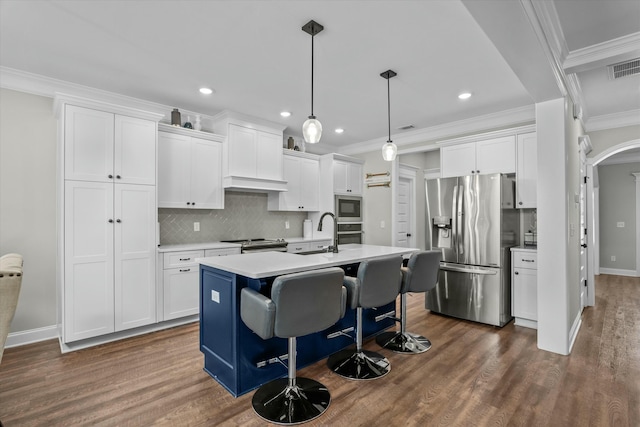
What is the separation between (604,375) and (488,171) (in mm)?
2448

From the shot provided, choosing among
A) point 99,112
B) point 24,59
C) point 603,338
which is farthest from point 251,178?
point 603,338

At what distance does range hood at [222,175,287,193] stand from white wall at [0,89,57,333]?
1.83m

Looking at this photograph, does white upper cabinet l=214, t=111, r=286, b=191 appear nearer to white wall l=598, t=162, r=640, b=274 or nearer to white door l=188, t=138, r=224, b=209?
white door l=188, t=138, r=224, b=209

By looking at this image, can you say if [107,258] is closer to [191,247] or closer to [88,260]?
[88,260]

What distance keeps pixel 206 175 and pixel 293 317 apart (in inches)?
114

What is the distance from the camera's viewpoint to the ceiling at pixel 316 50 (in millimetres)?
2154

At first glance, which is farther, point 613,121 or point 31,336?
point 613,121

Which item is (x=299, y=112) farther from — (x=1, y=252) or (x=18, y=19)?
(x=1, y=252)

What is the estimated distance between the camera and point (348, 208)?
18.9 feet

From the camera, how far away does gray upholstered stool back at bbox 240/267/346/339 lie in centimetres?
185

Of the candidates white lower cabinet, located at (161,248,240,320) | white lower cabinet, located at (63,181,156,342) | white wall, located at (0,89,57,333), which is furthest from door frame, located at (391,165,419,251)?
white wall, located at (0,89,57,333)

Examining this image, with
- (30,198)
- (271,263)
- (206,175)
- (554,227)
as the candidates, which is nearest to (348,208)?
(206,175)

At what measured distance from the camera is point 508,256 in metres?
3.79

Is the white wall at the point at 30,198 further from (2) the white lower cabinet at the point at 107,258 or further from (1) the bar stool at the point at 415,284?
(1) the bar stool at the point at 415,284
